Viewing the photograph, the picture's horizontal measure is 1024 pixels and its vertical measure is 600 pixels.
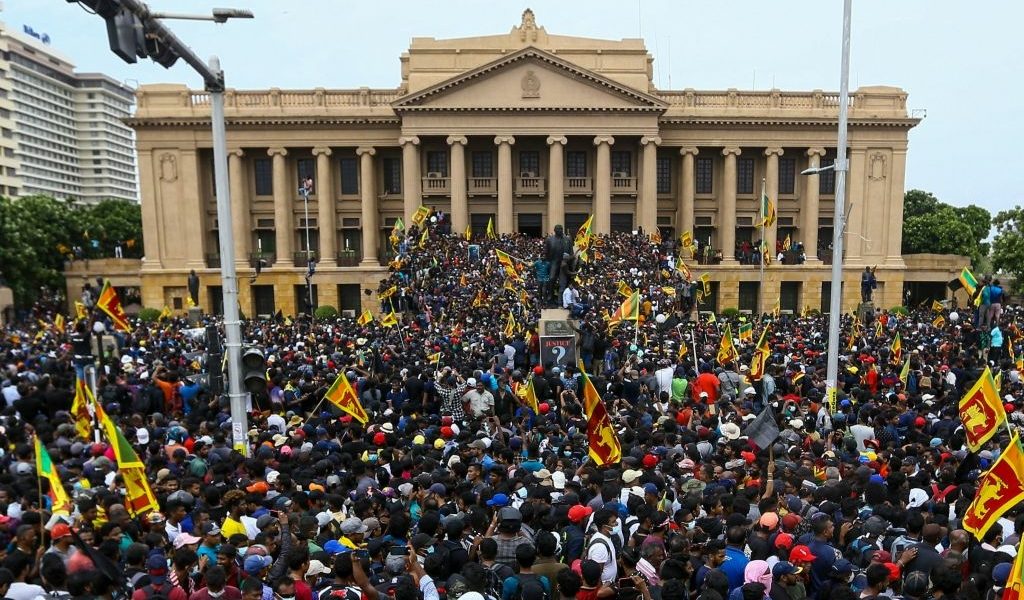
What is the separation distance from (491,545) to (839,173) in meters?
13.8

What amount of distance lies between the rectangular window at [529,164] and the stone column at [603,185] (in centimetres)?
503

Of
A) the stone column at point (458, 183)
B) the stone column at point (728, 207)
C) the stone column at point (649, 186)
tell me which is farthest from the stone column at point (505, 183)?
the stone column at point (728, 207)

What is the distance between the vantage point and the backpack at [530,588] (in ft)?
18.0

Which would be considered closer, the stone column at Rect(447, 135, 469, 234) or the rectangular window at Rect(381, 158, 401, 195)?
the stone column at Rect(447, 135, 469, 234)

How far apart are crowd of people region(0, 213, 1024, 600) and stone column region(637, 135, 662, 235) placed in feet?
104

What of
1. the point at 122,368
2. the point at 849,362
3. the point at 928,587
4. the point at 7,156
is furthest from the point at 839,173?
the point at 7,156

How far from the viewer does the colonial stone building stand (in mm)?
48906

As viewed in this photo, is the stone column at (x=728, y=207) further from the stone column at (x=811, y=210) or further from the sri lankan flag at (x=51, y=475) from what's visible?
the sri lankan flag at (x=51, y=475)

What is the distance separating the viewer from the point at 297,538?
6.88m

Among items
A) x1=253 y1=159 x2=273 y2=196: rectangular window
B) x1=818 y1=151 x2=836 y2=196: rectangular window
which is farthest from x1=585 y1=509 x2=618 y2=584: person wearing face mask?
x1=818 y1=151 x2=836 y2=196: rectangular window

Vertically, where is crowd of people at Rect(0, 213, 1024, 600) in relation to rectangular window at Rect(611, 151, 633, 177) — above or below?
below

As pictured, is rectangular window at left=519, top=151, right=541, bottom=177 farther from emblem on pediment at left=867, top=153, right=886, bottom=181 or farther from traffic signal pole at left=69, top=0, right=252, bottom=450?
traffic signal pole at left=69, top=0, right=252, bottom=450

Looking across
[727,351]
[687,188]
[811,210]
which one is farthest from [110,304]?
[811,210]

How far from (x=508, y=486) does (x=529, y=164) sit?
46.2 metres
